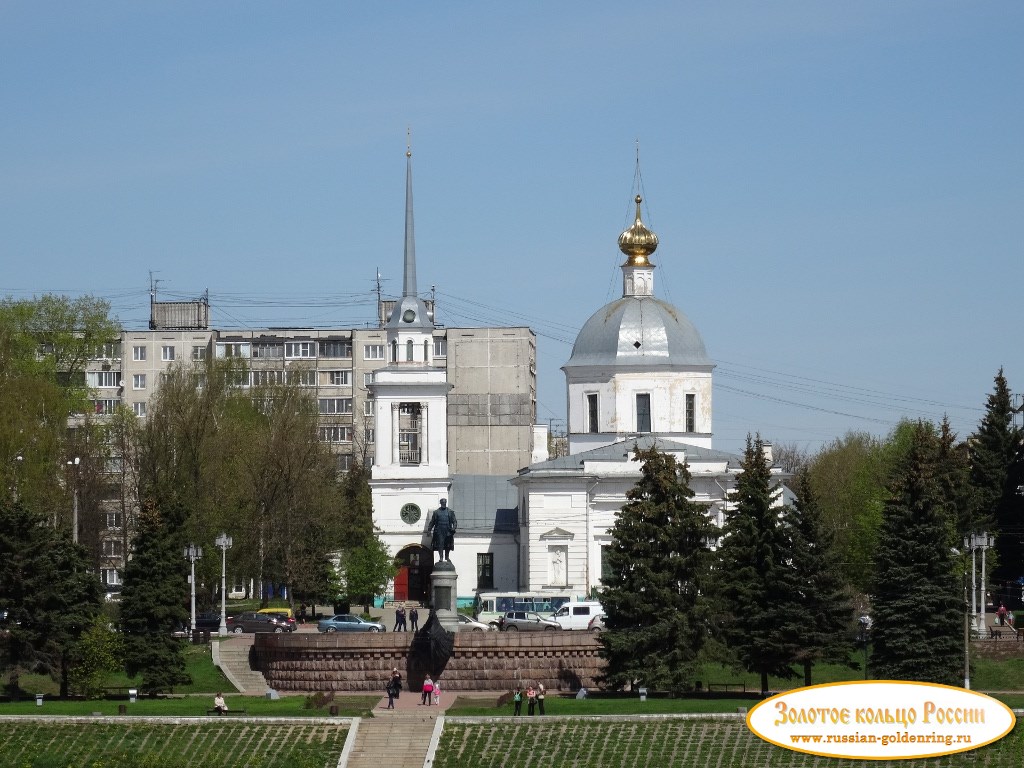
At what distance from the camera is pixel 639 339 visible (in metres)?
79.4

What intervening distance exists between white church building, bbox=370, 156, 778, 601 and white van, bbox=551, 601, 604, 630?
1045 centimetres

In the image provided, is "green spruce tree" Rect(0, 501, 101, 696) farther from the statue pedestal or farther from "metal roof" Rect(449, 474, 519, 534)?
"metal roof" Rect(449, 474, 519, 534)

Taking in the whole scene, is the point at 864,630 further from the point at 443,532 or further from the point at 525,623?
the point at 443,532

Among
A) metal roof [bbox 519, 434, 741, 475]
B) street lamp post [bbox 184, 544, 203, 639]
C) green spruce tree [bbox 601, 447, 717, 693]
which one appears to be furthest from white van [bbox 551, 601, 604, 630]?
metal roof [bbox 519, 434, 741, 475]

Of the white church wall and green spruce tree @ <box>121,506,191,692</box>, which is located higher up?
the white church wall

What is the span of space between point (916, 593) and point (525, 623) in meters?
14.2

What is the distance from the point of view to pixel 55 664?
52969 mm

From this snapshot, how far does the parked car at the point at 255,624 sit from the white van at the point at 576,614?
327 inches

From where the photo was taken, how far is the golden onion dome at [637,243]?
268ft

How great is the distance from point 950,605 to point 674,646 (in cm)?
694

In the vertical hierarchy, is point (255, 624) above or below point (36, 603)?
below

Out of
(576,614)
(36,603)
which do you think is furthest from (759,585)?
(36,603)

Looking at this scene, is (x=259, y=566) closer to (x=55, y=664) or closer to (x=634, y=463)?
(x=634, y=463)

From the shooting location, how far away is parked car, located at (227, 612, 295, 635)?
65.5m
